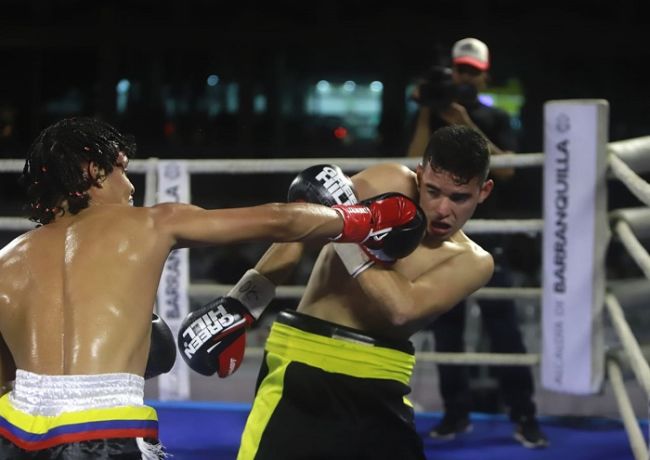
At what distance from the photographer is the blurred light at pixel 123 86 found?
11.1m

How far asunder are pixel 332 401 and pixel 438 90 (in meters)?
1.65

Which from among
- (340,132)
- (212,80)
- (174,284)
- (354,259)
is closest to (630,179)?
(354,259)

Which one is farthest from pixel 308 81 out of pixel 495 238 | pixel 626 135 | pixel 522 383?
pixel 522 383

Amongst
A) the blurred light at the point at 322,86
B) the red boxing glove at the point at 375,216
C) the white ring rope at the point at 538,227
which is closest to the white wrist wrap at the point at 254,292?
the red boxing glove at the point at 375,216

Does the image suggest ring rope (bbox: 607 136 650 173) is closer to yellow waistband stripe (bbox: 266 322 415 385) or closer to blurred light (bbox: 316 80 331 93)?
yellow waistband stripe (bbox: 266 322 415 385)

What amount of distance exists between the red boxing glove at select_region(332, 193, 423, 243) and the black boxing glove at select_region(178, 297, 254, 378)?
1.39ft

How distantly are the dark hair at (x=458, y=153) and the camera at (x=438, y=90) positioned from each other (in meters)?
1.25

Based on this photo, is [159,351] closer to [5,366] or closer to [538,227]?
[5,366]

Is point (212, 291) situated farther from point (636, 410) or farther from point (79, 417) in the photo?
point (79, 417)

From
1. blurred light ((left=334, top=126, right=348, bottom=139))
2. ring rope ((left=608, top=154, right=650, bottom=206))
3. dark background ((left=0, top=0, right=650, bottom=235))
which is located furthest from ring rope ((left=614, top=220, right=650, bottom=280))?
blurred light ((left=334, top=126, right=348, bottom=139))

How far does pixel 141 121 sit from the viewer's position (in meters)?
10.8

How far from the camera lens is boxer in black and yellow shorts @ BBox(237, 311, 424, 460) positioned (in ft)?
7.11

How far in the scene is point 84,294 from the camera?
1.75 metres

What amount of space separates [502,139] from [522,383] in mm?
823
